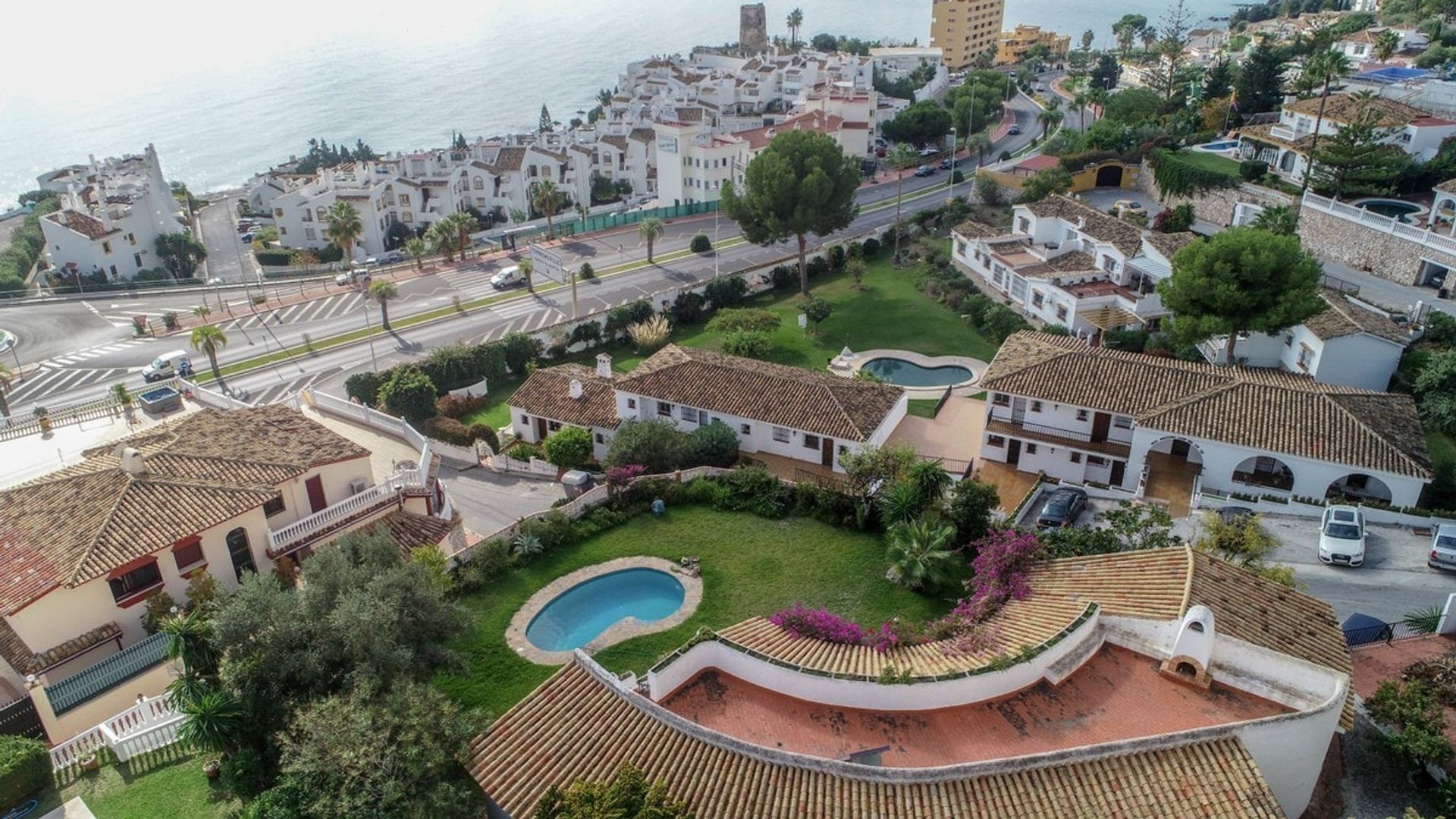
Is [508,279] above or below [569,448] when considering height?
below

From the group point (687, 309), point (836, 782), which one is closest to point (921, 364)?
point (687, 309)

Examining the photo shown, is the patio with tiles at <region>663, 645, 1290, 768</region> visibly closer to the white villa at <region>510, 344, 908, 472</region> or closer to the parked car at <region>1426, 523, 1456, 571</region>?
the parked car at <region>1426, 523, 1456, 571</region>

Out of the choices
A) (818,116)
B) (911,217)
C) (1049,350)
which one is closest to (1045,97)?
(818,116)

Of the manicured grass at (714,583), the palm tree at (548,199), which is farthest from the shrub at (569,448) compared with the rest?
the palm tree at (548,199)

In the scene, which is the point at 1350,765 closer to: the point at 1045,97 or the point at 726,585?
the point at 726,585

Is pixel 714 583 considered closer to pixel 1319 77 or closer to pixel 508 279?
pixel 508 279

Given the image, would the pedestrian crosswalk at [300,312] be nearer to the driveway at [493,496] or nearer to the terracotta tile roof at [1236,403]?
the driveway at [493,496]
